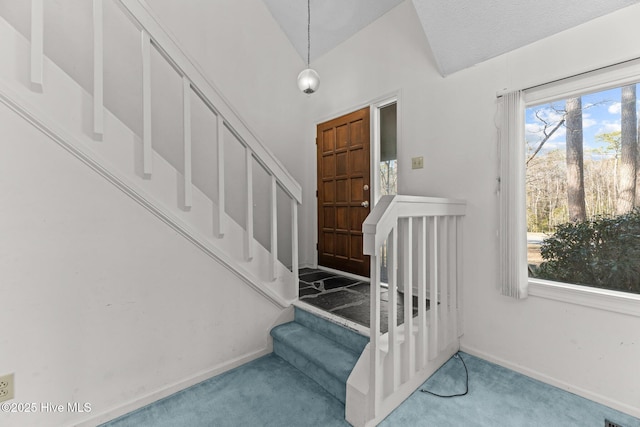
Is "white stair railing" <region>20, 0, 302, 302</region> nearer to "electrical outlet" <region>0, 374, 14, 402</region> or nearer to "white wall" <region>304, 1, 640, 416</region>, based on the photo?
"electrical outlet" <region>0, 374, 14, 402</region>

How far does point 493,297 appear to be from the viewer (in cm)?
207

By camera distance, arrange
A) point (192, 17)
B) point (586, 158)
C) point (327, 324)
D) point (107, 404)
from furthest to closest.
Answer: point (192, 17), point (327, 324), point (586, 158), point (107, 404)

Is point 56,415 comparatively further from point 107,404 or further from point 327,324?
point 327,324

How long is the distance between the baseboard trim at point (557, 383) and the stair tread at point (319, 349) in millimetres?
1018

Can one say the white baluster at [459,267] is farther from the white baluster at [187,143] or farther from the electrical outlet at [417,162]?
the white baluster at [187,143]

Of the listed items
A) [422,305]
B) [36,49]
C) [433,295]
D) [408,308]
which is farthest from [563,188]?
[36,49]

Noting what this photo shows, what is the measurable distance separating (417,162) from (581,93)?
44.2 inches

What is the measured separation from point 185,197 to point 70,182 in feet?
1.76

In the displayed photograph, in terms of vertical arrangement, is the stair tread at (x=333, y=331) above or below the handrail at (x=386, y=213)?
below

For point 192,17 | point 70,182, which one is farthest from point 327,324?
point 192,17

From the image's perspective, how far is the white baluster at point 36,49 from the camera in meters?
1.31

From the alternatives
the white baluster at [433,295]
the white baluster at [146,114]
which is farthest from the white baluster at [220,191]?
the white baluster at [433,295]

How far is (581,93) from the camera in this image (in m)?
1.76

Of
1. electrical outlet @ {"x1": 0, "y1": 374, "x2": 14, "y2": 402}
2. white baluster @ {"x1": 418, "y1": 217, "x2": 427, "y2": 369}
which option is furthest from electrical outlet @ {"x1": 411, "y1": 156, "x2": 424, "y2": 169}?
electrical outlet @ {"x1": 0, "y1": 374, "x2": 14, "y2": 402}
